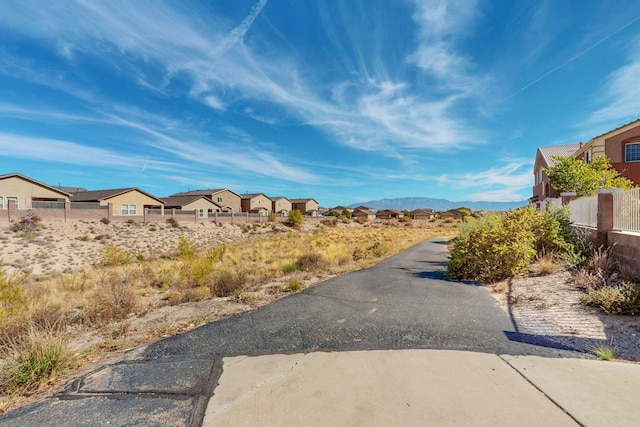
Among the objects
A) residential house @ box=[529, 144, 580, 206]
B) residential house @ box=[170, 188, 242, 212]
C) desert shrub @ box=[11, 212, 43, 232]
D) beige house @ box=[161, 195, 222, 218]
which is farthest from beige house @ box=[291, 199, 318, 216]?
desert shrub @ box=[11, 212, 43, 232]

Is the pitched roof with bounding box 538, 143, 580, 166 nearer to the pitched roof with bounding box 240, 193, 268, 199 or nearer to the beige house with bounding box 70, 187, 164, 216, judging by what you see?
the beige house with bounding box 70, 187, 164, 216

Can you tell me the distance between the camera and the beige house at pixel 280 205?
81250mm

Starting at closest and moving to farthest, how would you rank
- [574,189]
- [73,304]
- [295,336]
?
[295,336]
[73,304]
[574,189]

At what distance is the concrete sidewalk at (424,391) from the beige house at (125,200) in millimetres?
45074

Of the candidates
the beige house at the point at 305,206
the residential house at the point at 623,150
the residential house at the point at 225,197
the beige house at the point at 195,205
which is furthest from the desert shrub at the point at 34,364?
the beige house at the point at 305,206

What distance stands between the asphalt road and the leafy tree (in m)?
13.2

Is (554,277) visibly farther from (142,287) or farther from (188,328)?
(142,287)

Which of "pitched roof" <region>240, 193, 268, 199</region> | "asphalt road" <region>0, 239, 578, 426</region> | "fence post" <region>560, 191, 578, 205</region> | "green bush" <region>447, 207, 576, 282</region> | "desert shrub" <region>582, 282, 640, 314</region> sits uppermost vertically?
"pitched roof" <region>240, 193, 268, 199</region>

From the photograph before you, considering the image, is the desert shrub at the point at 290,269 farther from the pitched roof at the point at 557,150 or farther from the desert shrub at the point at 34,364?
the pitched roof at the point at 557,150

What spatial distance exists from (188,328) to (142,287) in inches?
313

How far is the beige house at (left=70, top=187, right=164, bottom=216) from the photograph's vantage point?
141 ft

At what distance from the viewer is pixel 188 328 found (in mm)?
6105

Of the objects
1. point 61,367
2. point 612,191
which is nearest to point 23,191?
point 61,367

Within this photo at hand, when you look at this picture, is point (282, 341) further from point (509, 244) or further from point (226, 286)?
point (509, 244)
